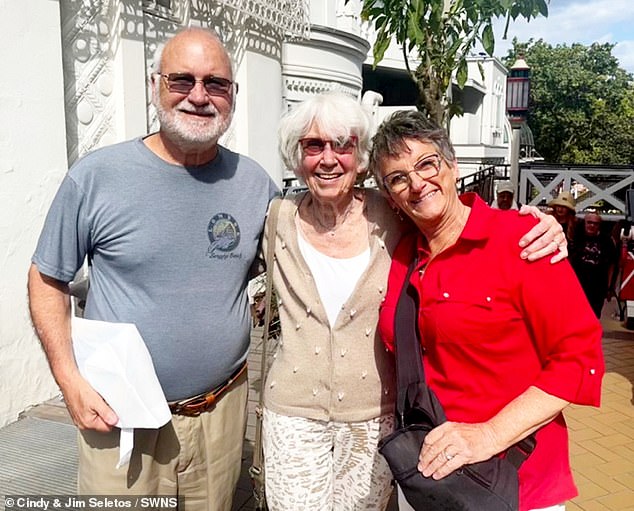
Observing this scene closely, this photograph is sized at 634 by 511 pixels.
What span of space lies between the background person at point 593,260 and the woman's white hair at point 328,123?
515cm

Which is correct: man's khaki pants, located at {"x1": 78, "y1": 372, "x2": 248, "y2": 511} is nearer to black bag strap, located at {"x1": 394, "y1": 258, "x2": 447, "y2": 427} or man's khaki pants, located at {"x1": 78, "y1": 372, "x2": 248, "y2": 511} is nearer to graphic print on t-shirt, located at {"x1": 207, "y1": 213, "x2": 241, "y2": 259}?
graphic print on t-shirt, located at {"x1": 207, "y1": 213, "x2": 241, "y2": 259}

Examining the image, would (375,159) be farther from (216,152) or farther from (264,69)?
(264,69)

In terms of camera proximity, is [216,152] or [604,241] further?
[604,241]

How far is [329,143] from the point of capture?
2.19 meters

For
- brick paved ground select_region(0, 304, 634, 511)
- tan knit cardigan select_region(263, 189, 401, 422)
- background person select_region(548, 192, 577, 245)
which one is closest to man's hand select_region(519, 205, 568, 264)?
tan knit cardigan select_region(263, 189, 401, 422)

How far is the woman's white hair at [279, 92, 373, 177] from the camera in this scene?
217 centimetres

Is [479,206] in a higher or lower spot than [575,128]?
lower

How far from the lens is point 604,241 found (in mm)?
7086

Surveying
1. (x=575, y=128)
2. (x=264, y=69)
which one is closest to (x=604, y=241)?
(x=264, y=69)

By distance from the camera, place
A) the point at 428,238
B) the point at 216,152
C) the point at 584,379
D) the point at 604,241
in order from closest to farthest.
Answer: the point at 584,379, the point at 428,238, the point at 216,152, the point at 604,241

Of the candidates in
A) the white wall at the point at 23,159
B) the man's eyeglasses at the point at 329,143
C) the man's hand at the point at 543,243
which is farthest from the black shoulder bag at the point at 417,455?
the white wall at the point at 23,159

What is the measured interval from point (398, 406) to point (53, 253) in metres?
1.23

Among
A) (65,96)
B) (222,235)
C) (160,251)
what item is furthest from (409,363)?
(65,96)

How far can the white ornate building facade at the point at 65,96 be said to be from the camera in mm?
3904
